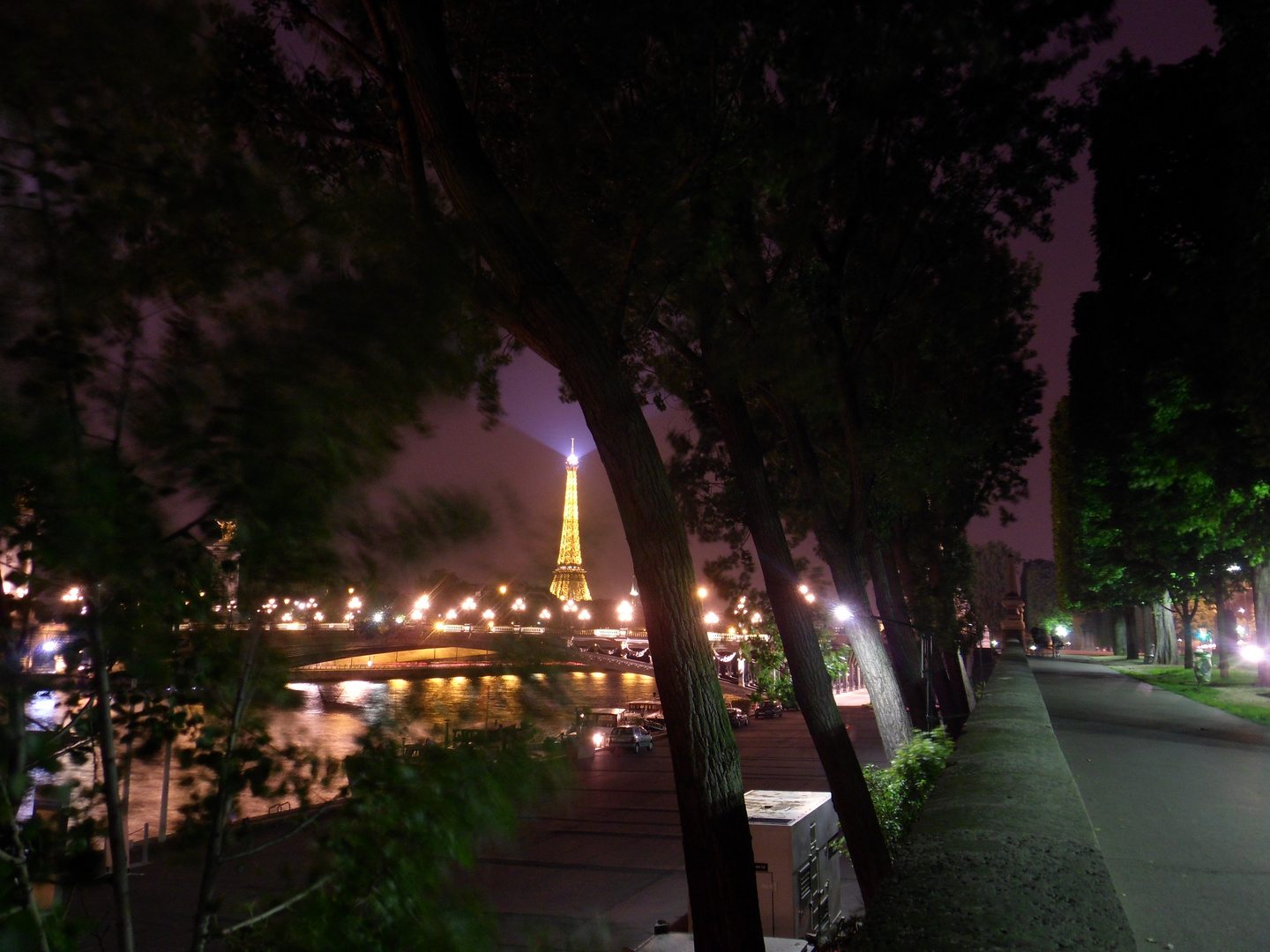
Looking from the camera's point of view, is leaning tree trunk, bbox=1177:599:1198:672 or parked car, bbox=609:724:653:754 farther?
parked car, bbox=609:724:653:754

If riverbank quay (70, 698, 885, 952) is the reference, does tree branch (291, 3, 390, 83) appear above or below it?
above

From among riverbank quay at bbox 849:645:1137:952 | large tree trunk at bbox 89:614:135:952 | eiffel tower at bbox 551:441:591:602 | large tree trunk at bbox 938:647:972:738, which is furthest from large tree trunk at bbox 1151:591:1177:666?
large tree trunk at bbox 89:614:135:952

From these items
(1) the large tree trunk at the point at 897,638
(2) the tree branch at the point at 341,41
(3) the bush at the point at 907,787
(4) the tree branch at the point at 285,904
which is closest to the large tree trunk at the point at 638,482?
(2) the tree branch at the point at 341,41

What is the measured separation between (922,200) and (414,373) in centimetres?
998

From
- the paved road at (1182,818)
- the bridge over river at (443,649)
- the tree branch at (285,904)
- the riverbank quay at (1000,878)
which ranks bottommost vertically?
the paved road at (1182,818)

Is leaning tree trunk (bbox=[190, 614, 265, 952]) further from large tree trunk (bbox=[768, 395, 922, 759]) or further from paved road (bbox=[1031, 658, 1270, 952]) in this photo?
large tree trunk (bbox=[768, 395, 922, 759])

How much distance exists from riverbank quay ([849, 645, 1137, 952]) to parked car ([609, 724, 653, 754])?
1247 inches

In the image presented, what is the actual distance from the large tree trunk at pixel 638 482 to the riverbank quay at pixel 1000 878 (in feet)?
2.94

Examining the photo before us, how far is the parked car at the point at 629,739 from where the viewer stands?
121 feet

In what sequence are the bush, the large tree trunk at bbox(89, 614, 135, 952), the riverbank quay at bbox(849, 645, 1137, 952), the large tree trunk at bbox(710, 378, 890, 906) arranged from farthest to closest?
1. the bush
2. the large tree trunk at bbox(710, 378, 890, 906)
3. the riverbank quay at bbox(849, 645, 1137, 952)
4. the large tree trunk at bbox(89, 614, 135, 952)

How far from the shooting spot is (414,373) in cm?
242

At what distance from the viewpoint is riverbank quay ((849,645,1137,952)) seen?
3.21m

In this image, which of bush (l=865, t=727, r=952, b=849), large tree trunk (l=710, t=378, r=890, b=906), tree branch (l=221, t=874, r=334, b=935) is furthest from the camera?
bush (l=865, t=727, r=952, b=849)

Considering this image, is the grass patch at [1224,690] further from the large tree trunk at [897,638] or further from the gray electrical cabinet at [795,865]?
the gray electrical cabinet at [795,865]
